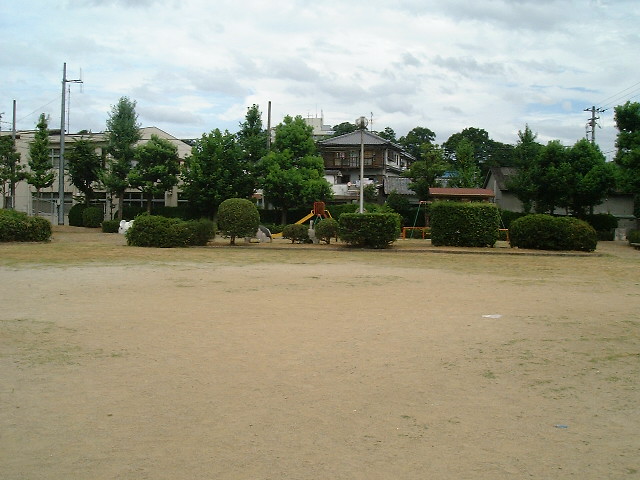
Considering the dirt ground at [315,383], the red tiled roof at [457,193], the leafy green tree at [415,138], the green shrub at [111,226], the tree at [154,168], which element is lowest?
the dirt ground at [315,383]

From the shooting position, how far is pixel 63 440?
153 inches

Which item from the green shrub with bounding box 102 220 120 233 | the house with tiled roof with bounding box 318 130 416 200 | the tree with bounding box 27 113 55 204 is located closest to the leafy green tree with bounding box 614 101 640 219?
the house with tiled roof with bounding box 318 130 416 200

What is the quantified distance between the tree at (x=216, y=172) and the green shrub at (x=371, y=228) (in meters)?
13.2

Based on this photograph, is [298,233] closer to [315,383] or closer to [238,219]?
[238,219]

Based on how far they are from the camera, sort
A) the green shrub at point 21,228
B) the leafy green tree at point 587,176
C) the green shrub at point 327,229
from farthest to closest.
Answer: the leafy green tree at point 587,176, the green shrub at point 327,229, the green shrub at point 21,228

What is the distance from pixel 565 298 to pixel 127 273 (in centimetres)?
914

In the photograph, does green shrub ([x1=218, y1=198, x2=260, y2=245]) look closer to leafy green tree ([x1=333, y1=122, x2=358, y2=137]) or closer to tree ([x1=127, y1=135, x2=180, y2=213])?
tree ([x1=127, y1=135, x2=180, y2=213])

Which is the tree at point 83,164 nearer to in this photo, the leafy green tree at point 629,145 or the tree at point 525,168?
the tree at point 525,168

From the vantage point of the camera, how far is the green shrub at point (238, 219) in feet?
78.8

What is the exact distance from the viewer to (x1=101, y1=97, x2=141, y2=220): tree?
36.8m

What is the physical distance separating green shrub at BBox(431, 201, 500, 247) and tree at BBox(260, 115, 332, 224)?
41.3 feet

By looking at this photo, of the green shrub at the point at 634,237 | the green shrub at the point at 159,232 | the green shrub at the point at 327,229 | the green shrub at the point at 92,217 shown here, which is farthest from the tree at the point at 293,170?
the green shrub at the point at 634,237

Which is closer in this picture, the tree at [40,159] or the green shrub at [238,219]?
the green shrub at [238,219]

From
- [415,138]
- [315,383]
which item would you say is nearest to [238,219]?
[315,383]
